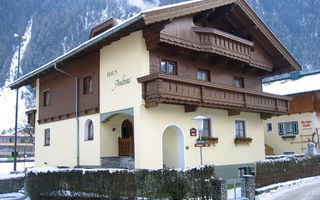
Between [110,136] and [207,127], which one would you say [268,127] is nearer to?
[207,127]

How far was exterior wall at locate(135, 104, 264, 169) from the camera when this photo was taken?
1506 cm

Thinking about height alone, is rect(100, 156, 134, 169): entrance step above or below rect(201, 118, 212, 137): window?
below

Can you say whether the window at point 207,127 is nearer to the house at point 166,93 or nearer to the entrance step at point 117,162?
the house at point 166,93

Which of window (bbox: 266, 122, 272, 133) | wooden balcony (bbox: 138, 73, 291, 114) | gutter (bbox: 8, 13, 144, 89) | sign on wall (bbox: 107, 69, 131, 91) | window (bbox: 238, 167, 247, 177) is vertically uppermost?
gutter (bbox: 8, 13, 144, 89)

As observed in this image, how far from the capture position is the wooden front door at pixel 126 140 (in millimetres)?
17141

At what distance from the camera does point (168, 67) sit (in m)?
16.6

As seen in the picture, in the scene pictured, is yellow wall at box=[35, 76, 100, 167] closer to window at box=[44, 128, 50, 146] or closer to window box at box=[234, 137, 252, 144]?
window at box=[44, 128, 50, 146]

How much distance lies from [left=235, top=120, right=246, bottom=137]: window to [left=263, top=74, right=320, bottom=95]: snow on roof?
12469 millimetres

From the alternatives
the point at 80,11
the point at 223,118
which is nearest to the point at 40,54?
the point at 80,11

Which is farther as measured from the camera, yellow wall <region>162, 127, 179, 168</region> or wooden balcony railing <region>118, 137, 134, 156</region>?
wooden balcony railing <region>118, 137, 134, 156</region>

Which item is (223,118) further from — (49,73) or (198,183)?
(49,73)

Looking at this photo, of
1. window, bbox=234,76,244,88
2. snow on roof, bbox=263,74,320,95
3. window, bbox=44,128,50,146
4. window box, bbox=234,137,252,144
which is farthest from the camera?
snow on roof, bbox=263,74,320,95

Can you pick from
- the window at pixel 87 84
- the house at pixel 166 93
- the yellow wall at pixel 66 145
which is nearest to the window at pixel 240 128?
the house at pixel 166 93

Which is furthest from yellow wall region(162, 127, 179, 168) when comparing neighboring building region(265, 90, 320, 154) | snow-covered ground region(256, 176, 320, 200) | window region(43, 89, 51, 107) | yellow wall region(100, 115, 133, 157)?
neighboring building region(265, 90, 320, 154)
